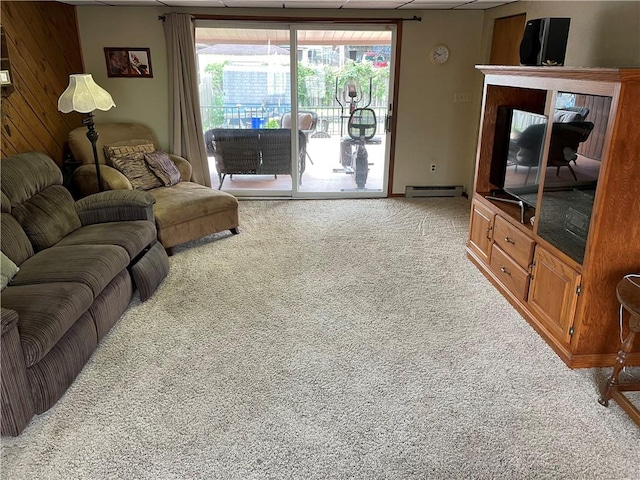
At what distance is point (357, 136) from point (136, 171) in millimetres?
2550

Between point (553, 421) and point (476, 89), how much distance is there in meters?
4.25

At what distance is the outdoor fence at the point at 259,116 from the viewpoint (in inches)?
219

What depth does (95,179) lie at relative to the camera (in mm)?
4320

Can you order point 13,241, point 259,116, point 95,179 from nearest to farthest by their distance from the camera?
point 13,241, point 95,179, point 259,116

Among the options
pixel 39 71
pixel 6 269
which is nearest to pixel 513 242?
pixel 6 269

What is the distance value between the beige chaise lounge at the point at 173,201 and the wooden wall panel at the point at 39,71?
0.95 ft

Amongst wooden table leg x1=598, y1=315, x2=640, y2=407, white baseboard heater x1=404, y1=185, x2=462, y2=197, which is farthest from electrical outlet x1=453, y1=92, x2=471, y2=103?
wooden table leg x1=598, y1=315, x2=640, y2=407

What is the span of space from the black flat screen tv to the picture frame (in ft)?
12.1

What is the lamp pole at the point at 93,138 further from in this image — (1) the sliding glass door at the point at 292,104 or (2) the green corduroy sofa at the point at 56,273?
(1) the sliding glass door at the point at 292,104

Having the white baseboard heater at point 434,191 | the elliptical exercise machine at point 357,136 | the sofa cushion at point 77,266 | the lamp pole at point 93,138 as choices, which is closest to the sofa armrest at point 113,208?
the sofa cushion at point 77,266

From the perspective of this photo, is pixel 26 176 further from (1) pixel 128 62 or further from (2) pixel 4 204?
(1) pixel 128 62

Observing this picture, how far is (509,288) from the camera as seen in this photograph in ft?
11.2

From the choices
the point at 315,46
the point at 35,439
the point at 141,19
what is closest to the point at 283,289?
the point at 35,439

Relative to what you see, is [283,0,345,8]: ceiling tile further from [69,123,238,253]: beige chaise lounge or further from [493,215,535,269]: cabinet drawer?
[493,215,535,269]: cabinet drawer
